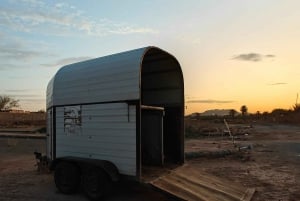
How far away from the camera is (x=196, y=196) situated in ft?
27.8

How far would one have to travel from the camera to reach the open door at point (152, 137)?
10180mm

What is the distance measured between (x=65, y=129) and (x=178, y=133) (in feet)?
10.2

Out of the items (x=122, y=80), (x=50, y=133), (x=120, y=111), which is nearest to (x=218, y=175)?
(x=50, y=133)

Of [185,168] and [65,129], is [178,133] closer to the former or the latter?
[185,168]

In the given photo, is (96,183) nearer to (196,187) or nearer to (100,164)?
(100,164)

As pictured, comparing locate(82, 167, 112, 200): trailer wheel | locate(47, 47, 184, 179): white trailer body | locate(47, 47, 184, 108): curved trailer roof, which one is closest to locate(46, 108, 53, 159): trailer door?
locate(47, 47, 184, 179): white trailer body

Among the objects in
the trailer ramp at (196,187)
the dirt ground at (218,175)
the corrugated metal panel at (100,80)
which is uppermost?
the corrugated metal panel at (100,80)

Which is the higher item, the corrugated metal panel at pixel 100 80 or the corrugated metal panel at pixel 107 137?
the corrugated metal panel at pixel 100 80

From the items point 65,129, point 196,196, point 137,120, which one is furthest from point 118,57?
point 196,196

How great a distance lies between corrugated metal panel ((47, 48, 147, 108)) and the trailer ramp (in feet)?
6.72

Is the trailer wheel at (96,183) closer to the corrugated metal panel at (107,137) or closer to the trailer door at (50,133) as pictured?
the corrugated metal panel at (107,137)

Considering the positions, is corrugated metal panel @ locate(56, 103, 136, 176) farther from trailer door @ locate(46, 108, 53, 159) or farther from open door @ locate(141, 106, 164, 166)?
open door @ locate(141, 106, 164, 166)

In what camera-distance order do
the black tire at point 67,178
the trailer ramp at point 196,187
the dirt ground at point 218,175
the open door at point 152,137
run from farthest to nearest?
the black tire at point 67,178
the dirt ground at point 218,175
the open door at point 152,137
the trailer ramp at point 196,187

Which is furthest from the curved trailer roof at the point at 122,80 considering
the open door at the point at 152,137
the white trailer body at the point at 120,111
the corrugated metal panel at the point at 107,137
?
the open door at the point at 152,137
